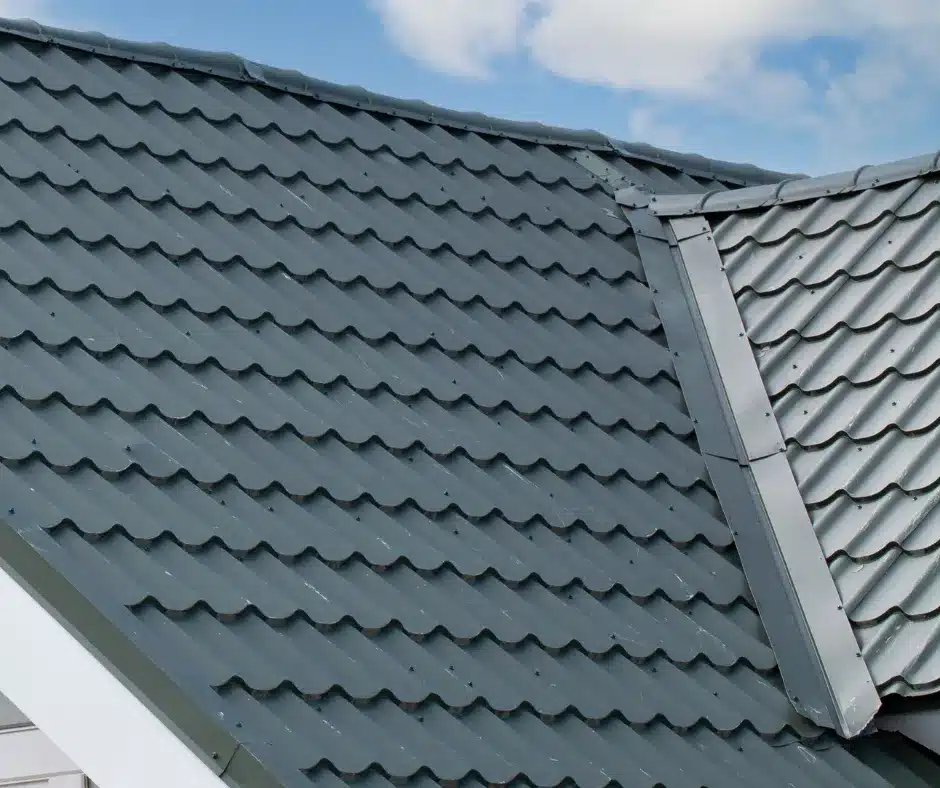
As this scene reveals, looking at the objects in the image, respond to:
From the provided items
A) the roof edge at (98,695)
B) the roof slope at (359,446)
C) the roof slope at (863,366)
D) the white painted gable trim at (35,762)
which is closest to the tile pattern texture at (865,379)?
the roof slope at (863,366)

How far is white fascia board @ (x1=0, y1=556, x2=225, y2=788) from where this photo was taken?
12.3 ft

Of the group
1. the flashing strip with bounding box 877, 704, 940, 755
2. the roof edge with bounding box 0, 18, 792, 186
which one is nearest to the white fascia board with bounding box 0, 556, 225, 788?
the flashing strip with bounding box 877, 704, 940, 755

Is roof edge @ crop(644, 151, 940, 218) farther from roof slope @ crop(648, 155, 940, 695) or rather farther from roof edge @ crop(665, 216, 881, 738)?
roof edge @ crop(665, 216, 881, 738)

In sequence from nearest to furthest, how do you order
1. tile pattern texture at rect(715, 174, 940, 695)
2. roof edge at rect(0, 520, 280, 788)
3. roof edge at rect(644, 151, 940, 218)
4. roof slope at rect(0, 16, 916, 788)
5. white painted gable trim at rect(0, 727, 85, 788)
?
roof edge at rect(0, 520, 280, 788)
roof slope at rect(0, 16, 916, 788)
tile pattern texture at rect(715, 174, 940, 695)
white painted gable trim at rect(0, 727, 85, 788)
roof edge at rect(644, 151, 940, 218)

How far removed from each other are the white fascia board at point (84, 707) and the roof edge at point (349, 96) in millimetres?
3268

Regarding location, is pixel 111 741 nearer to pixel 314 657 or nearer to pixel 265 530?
pixel 314 657

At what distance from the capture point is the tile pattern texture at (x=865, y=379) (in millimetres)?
5219

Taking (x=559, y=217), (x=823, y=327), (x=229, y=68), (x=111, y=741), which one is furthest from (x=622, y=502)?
(x=229, y=68)

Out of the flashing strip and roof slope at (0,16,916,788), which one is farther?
the flashing strip

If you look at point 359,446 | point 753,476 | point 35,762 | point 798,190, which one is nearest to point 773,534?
point 753,476

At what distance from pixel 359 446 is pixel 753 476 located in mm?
1714

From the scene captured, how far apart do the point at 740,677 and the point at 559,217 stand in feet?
8.76

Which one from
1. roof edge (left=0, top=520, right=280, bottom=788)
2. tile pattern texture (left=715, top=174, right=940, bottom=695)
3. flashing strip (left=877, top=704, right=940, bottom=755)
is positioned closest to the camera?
roof edge (left=0, top=520, right=280, bottom=788)

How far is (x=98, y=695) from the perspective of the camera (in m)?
3.82
